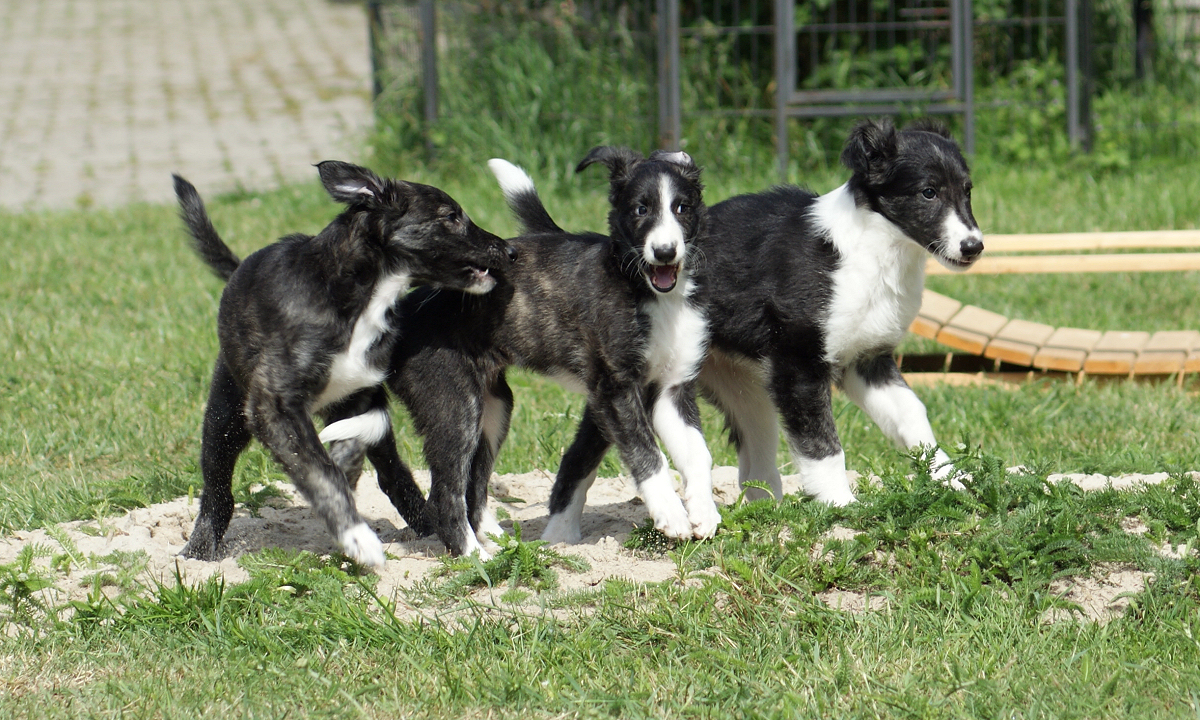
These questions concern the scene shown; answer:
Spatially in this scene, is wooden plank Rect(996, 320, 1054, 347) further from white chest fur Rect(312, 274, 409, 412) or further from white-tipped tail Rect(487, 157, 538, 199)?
white chest fur Rect(312, 274, 409, 412)

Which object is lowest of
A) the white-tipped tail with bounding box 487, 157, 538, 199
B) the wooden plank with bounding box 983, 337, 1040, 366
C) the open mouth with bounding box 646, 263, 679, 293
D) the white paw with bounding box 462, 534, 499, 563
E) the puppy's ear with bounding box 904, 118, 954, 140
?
the white paw with bounding box 462, 534, 499, 563

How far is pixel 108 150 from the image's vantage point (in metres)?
14.4

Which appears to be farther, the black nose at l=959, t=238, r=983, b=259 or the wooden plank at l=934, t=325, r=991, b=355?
the wooden plank at l=934, t=325, r=991, b=355

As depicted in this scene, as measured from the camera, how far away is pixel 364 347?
4.22m

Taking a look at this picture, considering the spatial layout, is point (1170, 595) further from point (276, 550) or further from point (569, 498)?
point (276, 550)

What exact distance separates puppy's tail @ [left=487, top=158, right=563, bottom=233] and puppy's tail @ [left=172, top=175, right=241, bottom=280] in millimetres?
1033

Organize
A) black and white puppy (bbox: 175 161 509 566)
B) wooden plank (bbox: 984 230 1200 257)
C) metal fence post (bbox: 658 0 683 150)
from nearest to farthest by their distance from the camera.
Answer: black and white puppy (bbox: 175 161 509 566), wooden plank (bbox: 984 230 1200 257), metal fence post (bbox: 658 0 683 150)

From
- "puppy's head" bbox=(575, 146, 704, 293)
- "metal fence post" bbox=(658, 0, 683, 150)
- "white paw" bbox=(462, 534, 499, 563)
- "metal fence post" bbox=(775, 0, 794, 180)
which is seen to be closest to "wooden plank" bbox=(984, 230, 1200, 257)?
"puppy's head" bbox=(575, 146, 704, 293)

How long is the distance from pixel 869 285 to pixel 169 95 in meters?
14.6

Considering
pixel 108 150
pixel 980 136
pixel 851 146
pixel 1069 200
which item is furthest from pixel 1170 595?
pixel 108 150

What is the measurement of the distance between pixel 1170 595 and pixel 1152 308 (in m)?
5.06

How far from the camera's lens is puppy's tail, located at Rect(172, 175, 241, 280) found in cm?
473

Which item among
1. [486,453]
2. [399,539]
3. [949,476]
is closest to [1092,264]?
[949,476]

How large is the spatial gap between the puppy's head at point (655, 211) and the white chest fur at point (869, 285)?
561 mm
